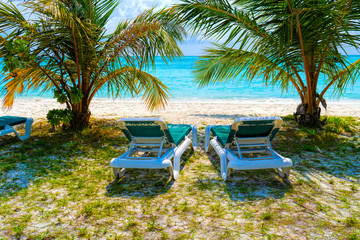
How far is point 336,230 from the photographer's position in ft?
8.07

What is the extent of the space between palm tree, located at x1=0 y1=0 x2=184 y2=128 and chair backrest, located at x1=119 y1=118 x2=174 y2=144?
1.74m

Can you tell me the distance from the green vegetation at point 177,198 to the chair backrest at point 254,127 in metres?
0.54

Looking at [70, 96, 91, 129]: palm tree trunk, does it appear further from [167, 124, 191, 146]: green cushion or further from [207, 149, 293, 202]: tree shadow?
[207, 149, 293, 202]: tree shadow

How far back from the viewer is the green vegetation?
250cm

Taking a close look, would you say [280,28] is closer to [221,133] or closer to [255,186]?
[221,133]

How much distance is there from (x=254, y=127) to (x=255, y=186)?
781mm

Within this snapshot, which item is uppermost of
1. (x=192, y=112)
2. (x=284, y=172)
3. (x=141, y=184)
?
A: (x=192, y=112)

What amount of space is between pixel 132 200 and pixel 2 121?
364 cm

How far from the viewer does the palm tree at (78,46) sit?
4590mm

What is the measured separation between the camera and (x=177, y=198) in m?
3.13

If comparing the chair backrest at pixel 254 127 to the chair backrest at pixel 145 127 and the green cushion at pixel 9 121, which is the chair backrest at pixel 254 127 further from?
the green cushion at pixel 9 121

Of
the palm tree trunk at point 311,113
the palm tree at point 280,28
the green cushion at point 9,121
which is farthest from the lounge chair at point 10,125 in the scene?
the palm tree trunk at point 311,113

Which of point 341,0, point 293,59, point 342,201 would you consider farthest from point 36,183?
point 341,0

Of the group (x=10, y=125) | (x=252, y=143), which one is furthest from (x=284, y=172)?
(x=10, y=125)
